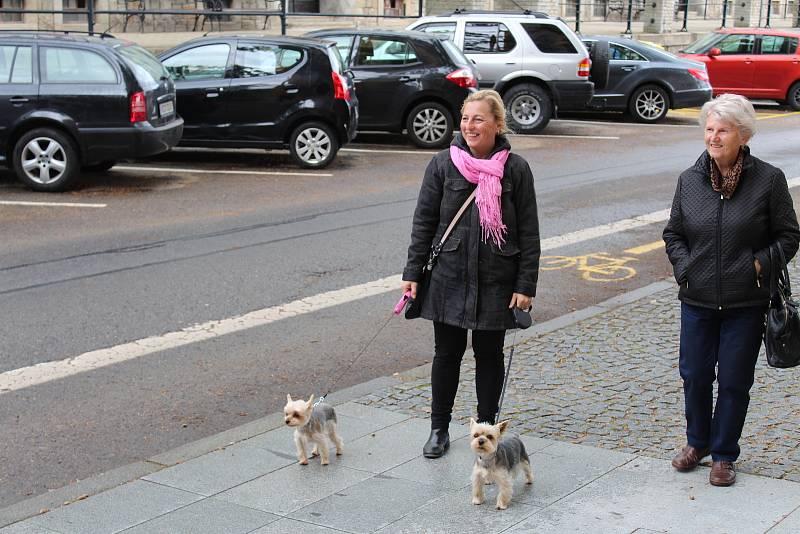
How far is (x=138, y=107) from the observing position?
1362 cm

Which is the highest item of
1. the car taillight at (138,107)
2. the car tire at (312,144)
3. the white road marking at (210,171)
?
the car taillight at (138,107)

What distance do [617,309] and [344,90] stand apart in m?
7.59

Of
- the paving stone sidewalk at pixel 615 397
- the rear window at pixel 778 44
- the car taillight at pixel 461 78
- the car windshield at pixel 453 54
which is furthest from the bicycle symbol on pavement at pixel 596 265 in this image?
the rear window at pixel 778 44

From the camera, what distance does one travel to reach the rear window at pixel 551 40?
20.5 meters

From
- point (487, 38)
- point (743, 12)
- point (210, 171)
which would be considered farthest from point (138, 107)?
point (743, 12)

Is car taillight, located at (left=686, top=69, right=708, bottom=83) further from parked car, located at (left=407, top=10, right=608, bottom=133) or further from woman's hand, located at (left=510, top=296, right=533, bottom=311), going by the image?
woman's hand, located at (left=510, top=296, right=533, bottom=311)

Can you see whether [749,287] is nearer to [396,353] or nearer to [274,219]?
[396,353]

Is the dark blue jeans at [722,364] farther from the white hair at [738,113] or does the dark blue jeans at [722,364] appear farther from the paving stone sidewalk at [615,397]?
the white hair at [738,113]

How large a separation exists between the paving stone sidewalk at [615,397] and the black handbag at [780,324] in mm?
643

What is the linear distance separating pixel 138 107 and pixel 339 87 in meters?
2.94

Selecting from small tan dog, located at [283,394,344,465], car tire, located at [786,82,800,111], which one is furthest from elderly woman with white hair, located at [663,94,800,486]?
car tire, located at [786,82,800,111]

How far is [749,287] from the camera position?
5.01 m

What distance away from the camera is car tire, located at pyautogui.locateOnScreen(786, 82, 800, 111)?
26.3 m

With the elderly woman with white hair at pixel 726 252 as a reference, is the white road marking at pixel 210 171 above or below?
below
